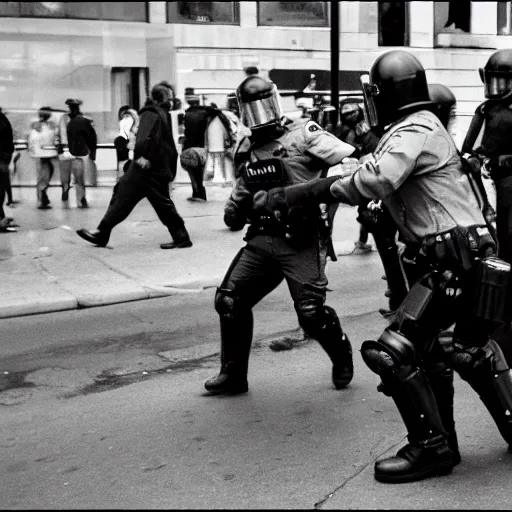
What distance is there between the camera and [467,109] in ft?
83.3

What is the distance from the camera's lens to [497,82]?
248 inches

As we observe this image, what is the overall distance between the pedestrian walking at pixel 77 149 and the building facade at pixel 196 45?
339 cm

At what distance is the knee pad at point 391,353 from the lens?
13.3ft

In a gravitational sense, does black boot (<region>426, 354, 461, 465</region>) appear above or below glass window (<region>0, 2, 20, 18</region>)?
below

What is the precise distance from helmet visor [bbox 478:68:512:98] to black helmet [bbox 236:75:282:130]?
5.36ft

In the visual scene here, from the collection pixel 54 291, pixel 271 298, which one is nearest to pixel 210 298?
pixel 271 298

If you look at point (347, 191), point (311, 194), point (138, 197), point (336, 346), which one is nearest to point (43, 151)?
point (138, 197)

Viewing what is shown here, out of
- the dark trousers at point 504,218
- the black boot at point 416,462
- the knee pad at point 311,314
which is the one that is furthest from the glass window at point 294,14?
the black boot at point 416,462

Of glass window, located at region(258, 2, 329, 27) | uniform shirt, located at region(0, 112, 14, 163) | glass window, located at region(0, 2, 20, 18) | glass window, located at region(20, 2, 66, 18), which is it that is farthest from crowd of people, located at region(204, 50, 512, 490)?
glass window, located at region(258, 2, 329, 27)

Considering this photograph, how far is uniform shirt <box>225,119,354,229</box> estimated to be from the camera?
5.32 metres

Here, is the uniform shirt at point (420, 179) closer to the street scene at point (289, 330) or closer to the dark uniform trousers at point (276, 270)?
the street scene at point (289, 330)

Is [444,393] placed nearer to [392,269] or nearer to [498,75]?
[498,75]

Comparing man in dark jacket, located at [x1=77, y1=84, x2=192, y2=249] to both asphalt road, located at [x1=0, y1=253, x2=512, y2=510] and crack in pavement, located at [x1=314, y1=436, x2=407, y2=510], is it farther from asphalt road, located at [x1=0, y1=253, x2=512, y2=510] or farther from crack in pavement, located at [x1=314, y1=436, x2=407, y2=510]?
crack in pavement, located at [x1=314, y1=436, x2=407, y2=510]

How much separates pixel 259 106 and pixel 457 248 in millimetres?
1717
